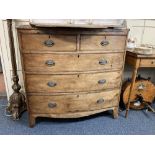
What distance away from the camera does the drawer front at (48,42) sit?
1379 millimetres

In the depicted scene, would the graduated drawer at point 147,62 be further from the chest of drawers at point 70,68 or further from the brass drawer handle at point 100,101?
the brass drawer handle at point 100,101

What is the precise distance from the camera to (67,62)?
58.2 inches

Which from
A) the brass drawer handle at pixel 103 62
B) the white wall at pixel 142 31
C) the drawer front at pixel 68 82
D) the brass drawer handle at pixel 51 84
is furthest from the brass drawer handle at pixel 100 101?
the white wall at pixel 142 31

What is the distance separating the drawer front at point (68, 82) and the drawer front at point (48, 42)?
0.26m

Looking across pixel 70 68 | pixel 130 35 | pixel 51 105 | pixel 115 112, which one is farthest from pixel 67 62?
pixel 130 35

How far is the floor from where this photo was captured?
1679 millimetres

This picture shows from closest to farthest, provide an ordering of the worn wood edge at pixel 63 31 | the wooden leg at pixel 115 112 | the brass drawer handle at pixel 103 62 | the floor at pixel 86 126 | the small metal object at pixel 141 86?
the worn wood edge at pixel 63 31 → the brass drawer handle at pixel 103 62 → the floor at pixel 86 126 → the wooden leg at pixel 115 112 → the small metal object at pixel 141 86

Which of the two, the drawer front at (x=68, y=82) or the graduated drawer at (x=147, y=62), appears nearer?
the drawer front at (x=68, y=82)

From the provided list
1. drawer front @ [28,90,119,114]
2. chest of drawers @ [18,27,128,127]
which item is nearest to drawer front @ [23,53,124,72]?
chest of drawers @ [18,27,128,127]

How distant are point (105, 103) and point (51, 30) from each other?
94 centimetres

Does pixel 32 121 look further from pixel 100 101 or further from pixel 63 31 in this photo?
pixel 63 31

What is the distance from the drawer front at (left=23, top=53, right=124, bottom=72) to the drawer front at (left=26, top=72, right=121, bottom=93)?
73 mm

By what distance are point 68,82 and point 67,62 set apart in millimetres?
200

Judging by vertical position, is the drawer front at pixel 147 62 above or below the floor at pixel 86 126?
above
